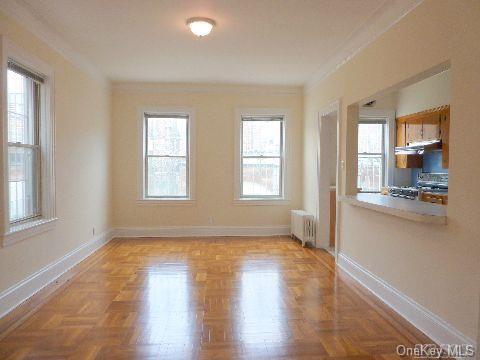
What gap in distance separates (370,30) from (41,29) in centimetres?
342

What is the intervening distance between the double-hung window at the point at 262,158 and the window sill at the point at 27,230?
352cm

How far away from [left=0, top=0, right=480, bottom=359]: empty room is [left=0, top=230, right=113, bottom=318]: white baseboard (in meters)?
0.02

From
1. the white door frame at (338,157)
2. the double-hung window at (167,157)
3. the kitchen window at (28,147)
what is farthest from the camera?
the double-hung window at (167,157)

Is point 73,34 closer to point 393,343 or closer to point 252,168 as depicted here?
point 252,168

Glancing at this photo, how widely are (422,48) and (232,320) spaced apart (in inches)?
106

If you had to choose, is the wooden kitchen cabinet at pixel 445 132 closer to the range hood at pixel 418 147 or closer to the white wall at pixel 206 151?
the range hood at pixel 418 147

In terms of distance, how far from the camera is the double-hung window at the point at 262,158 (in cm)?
689

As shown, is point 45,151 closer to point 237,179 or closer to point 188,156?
point 188,156

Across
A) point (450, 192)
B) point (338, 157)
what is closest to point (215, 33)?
point (338, 157)

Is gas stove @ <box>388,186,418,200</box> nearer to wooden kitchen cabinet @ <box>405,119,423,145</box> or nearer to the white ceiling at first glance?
wooden kitchen cabinet @ <box>405,119,423,145</box>

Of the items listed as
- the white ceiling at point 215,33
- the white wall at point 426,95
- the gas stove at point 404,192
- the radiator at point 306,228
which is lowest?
the radiator at point 306,228

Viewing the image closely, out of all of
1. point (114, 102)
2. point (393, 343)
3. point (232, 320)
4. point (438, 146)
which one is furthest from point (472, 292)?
point (114, 102)

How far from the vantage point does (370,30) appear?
3850mm

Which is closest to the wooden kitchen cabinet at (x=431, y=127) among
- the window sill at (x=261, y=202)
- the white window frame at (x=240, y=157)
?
the white window frame at (x=240, y=157)
